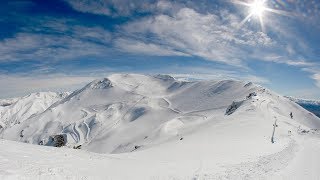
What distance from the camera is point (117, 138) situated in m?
199

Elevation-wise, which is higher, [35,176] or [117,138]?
[35,176]

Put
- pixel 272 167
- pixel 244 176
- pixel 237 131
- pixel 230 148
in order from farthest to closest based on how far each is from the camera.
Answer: pixel 237 131, pixel 230 148, pixel 272 167, pixel 244 176

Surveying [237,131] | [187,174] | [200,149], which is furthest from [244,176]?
[237,131]

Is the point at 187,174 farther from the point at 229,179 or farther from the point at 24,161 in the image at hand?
the point at 24,161

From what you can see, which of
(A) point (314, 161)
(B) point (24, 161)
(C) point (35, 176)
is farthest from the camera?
(A) point (314, 161)

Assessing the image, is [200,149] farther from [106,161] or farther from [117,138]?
[117,138]

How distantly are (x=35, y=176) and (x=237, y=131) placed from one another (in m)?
54.4

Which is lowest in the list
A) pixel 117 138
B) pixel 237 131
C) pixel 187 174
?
pixel 117 138

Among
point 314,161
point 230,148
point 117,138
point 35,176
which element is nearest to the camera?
point 35,176

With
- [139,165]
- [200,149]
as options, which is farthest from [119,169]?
[200,149]

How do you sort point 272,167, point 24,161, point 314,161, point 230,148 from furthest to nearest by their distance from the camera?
point 230,148, point 314,161, point 272,167, point 24,161

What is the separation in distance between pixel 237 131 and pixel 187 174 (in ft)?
145

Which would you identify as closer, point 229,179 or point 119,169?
point 229,179

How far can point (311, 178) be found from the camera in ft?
Answer: 85.6
